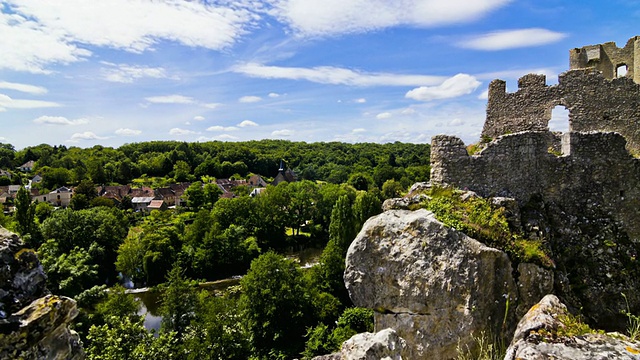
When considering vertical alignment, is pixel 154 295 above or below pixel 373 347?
below

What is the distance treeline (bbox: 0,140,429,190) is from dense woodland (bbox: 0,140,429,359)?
5.73ft

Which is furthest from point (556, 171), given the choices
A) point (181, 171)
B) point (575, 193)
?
point (181, 171)

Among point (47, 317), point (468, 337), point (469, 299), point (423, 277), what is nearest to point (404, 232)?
point (423, 277)

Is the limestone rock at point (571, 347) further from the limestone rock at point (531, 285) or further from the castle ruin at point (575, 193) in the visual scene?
the castle ruin at point (575, 193)

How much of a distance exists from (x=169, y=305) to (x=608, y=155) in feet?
92.9

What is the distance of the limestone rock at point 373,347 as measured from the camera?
184 inches

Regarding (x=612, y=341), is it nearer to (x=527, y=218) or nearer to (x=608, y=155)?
(x=527, y=218)

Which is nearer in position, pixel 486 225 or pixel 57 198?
pixel 486 225

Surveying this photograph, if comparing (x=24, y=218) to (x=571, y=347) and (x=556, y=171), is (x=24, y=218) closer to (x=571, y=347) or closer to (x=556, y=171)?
(x=556, y=171)

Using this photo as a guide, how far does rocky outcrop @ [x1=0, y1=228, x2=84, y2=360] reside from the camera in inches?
191

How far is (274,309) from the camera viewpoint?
28516 millimetres

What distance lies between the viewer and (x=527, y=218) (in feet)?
29.5

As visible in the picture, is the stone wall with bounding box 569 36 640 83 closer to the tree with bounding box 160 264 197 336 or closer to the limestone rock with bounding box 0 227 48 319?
the limestone rock with bounding box 0 227 48 319

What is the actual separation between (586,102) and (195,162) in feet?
477
